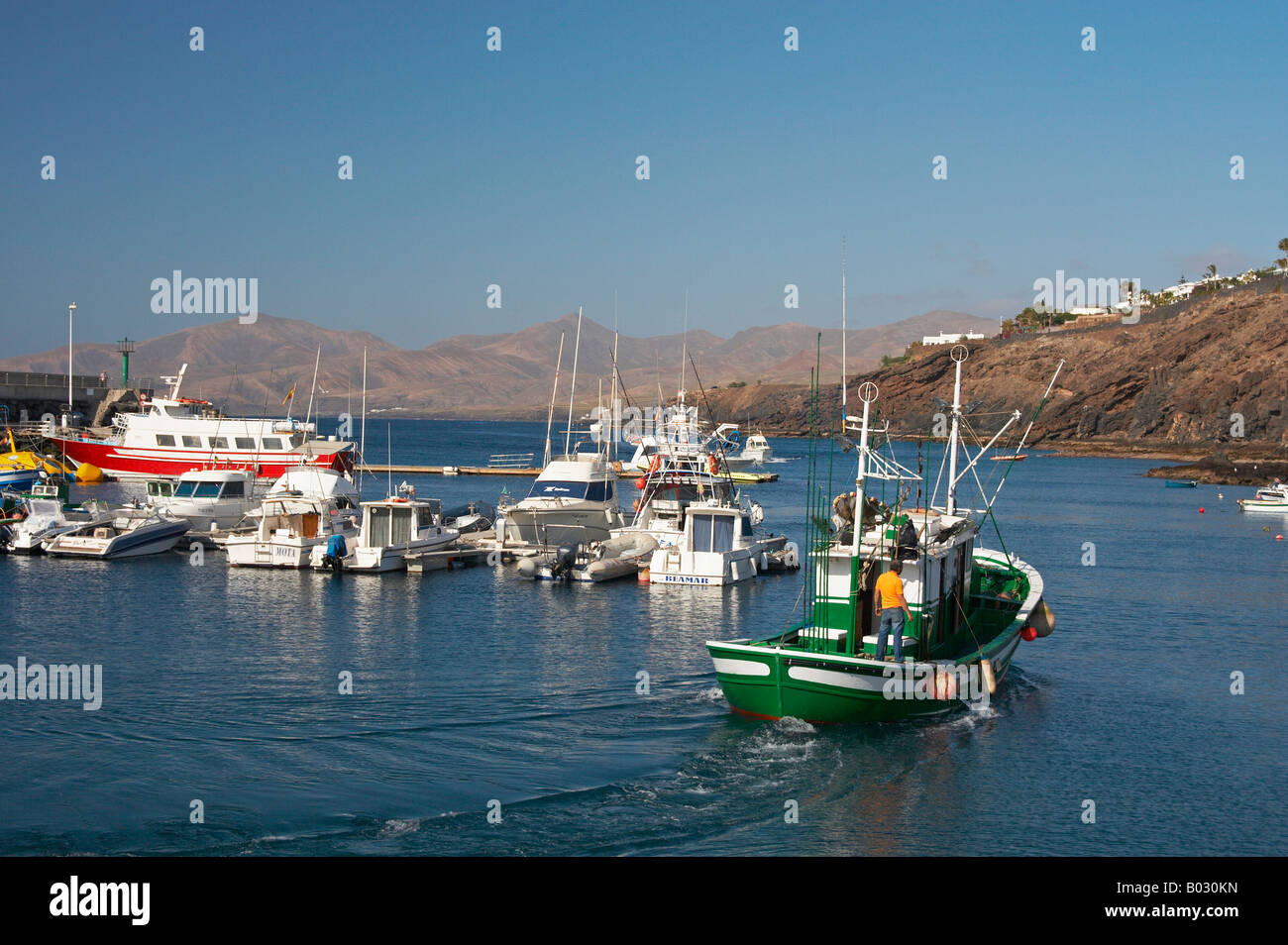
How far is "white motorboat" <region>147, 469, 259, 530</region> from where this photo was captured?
152ft

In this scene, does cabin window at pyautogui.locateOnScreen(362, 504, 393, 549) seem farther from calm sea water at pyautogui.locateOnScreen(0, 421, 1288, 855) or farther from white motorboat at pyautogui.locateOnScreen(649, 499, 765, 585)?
white motorboat at pyautogui.locateOnScreen(649, 499, 765, 585)

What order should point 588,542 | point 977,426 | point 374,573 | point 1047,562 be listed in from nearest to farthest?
1. point 374,573
2. point 588,542
3. point 1047,562
4. point 977,426

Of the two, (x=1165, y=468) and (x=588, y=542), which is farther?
(x=1165, y=468)

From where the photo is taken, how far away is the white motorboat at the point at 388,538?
37.3m

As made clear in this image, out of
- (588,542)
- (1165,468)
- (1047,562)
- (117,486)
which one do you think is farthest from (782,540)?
(1165,468)

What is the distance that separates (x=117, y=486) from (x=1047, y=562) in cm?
5894

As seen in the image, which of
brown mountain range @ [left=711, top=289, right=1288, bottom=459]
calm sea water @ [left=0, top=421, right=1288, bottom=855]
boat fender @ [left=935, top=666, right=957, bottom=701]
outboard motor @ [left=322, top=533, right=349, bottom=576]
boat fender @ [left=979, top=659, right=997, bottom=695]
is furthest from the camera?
brown mountain range @ [left=711, top=289, right=1288, bottom=459]

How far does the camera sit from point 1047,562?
44.1 metres

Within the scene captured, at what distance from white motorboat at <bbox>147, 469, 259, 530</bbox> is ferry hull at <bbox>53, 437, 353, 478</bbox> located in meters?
21.8

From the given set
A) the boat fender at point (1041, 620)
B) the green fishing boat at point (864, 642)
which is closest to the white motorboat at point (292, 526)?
the green fishing boat at point (864, 642)

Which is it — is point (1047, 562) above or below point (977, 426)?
below

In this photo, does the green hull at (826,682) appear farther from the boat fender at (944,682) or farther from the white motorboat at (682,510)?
the white motorboat at (682,510)

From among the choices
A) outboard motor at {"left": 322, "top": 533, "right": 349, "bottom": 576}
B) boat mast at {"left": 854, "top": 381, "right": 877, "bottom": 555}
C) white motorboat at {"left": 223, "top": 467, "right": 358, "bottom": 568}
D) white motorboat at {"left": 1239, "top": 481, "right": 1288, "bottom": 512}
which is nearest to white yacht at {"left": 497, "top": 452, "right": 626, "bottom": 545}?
white motorboat at {"left": 223, "top": 467, "right": 358, "bottom": 568}
